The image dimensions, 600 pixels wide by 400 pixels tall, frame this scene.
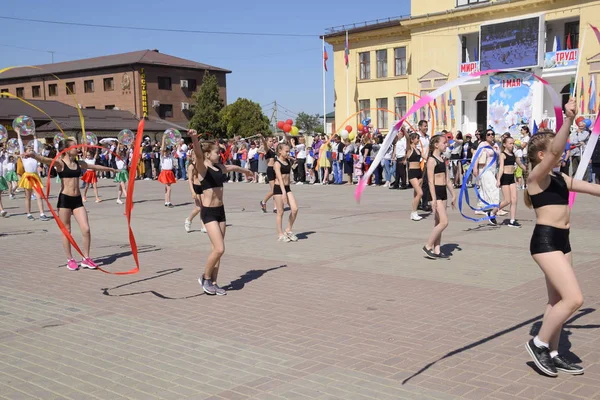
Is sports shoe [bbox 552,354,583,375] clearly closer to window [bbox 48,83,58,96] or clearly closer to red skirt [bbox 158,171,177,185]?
red skirt [bbox 158,171,177,185]

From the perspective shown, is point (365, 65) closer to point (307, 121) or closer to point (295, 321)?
point (295, 321)

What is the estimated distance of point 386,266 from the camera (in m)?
8.47

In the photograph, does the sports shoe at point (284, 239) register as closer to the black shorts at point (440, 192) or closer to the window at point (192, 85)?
the black shorts at point (440, 192)

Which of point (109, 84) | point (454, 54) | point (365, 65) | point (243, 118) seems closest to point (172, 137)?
point (454, 54)

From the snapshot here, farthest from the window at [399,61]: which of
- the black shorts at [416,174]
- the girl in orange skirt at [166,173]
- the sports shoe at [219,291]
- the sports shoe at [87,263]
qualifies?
the sports shoe at [219,291]

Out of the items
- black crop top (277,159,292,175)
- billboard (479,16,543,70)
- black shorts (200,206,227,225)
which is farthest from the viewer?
billboard (479,16,543,70)

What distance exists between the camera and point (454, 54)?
39.1 metres

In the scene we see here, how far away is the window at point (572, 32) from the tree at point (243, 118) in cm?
3273

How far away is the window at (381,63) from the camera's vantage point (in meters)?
44.6

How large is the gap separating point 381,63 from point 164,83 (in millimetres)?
30715

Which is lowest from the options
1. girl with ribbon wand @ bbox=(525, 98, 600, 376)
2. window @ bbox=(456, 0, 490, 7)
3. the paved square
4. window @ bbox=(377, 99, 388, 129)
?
the paved square

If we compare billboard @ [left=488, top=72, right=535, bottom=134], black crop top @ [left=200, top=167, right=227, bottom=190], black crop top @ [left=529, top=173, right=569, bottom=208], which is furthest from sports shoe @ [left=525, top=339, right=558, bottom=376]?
billboard @ [left=488, top=72, right=535, bottom=134]

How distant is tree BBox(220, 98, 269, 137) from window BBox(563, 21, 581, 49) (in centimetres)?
3273

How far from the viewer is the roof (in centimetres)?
6581
